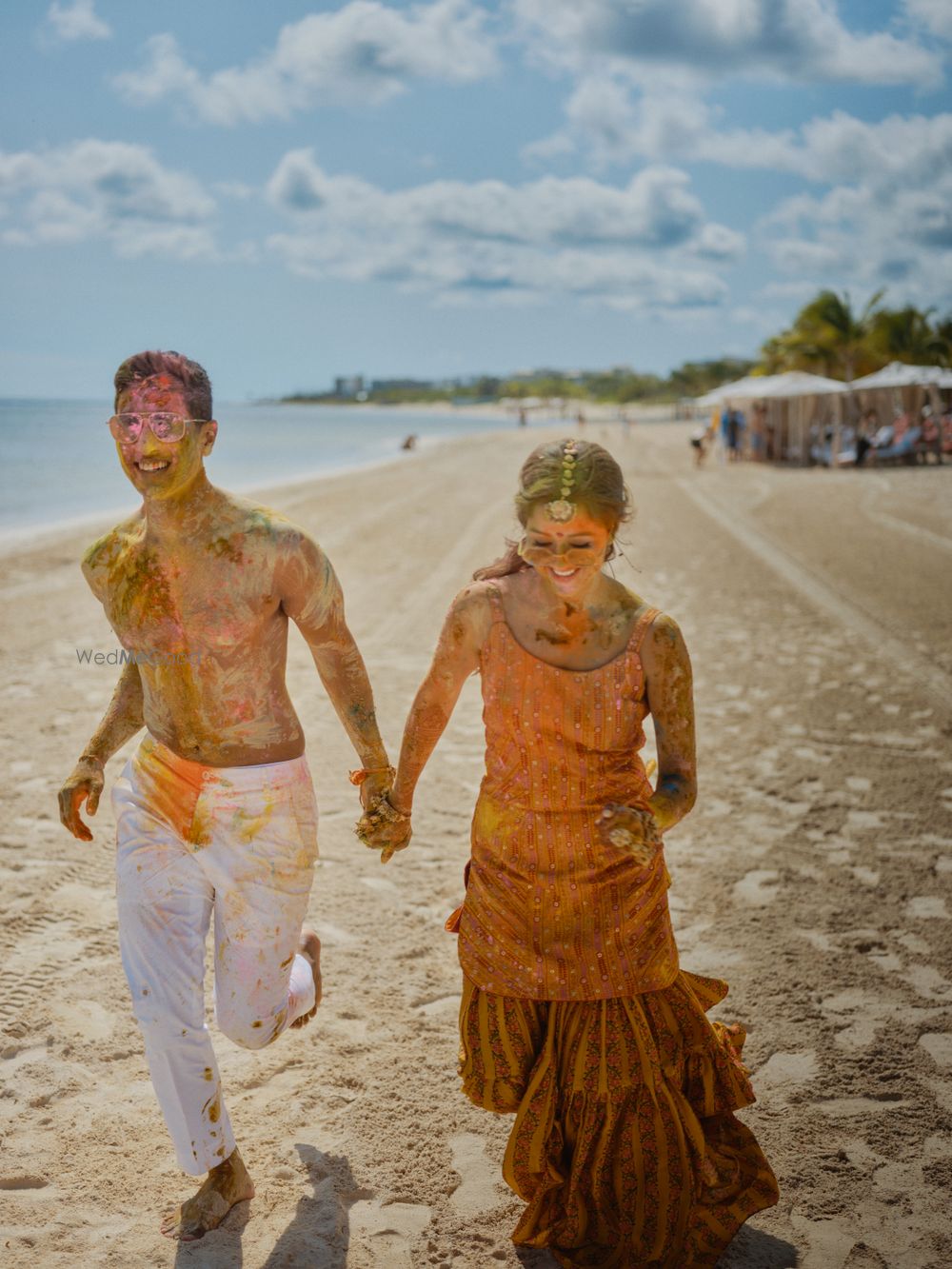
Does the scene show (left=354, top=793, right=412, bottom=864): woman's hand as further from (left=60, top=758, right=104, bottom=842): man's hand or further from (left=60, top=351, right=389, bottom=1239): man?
(left=60, top=758, right=104, bottom=842): man's hand

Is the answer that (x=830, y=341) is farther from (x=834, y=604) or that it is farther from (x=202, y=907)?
(x=202, y=907)

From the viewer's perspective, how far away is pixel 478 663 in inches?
107

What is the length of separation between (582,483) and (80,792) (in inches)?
58.9

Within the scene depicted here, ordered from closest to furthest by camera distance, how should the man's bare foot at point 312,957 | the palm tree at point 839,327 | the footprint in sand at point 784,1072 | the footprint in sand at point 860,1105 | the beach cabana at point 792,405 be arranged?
the man's bare foot at point 312,957
the footprint in sand at point 860,1105
the footprint in sand at point 784,1072
the beach cabana at point 792,405
the palm tree at point 839,327

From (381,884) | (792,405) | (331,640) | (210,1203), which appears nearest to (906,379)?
(792,405)

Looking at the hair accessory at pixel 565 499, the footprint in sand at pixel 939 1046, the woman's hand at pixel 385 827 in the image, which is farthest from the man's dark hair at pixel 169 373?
the footprint in sand at pixel 939 1046

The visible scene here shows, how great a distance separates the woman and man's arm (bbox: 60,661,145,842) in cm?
94

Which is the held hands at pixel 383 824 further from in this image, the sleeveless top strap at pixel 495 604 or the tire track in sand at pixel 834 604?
the tire track in sand at pixel 834 604

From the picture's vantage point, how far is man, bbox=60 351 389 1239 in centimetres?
265

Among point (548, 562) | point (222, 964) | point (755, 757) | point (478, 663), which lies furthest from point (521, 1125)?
point (755, 757)

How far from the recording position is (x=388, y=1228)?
9.02ft

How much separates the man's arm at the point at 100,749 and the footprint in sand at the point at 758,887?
8.80 ft

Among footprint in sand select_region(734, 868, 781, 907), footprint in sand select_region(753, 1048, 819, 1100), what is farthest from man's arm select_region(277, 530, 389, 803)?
footprint in sand select_region(734, 868, 781, 907)

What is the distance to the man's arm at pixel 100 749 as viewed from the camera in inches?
114
